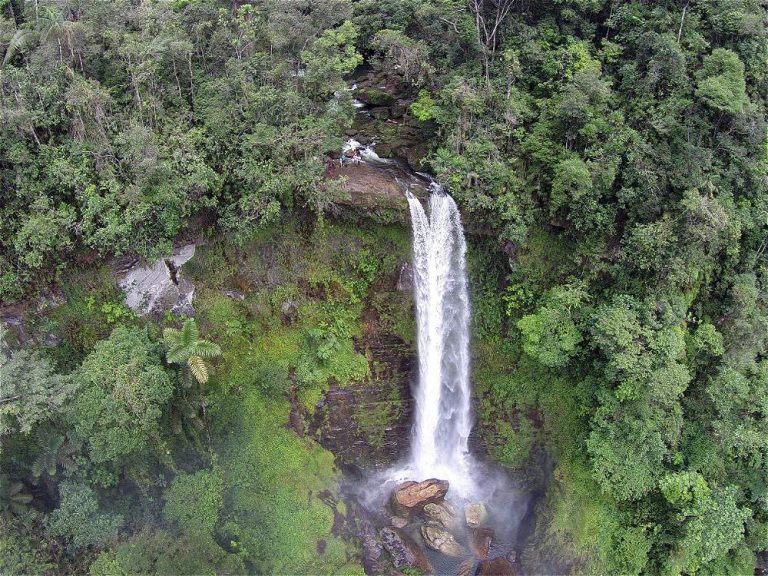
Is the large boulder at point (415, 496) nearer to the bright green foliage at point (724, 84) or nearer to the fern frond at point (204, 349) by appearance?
the fern frond at point (204, 349)

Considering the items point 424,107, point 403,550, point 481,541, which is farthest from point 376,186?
point 481,541

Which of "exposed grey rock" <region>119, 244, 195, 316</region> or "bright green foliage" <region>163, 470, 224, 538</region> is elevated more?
"exposed grey rock" <region>119, 244, 195, 316</region>

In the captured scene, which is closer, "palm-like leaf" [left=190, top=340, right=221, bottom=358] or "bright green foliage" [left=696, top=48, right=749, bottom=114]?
"palm-like leaf" [left=190, top=340, right=221, bottom=358]

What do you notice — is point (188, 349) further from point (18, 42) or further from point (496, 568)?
point (496, 568)

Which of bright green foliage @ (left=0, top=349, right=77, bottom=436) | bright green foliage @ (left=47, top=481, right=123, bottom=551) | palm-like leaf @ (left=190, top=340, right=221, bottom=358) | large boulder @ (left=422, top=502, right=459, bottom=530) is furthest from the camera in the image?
Result: large boulder @ (left=422, top=502, right=459, bottom=530)

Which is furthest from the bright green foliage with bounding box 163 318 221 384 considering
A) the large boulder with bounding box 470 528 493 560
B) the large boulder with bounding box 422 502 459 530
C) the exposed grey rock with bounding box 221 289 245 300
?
the large boulder with bounding box 470 528 493 560

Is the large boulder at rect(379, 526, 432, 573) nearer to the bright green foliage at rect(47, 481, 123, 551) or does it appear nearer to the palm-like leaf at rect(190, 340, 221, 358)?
the bright green foliage at rect(47, 481, 123, 551)
